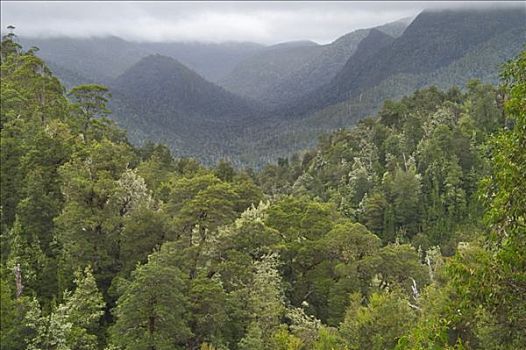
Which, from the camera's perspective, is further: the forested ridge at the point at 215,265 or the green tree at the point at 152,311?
the green tree at the point at 152,311

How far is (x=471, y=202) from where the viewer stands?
233 ft

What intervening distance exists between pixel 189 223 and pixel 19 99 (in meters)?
30.4

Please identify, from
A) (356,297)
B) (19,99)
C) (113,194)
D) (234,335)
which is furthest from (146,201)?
(19,99)

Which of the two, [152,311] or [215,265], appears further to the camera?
[215,265]

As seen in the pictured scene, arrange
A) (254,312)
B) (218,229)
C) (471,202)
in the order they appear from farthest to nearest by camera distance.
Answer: (471,202), (218,229), (254,312)

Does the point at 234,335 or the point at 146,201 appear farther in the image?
the point at 146,201

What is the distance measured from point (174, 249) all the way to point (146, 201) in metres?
5.99

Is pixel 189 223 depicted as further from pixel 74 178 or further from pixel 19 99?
pixel 19 99

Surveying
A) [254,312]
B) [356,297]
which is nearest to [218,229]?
[254,312]

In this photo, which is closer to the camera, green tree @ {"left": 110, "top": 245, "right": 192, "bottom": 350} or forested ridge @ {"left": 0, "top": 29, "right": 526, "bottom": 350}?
forested ridge @ {"left": 0, "top": 29, "right": 526, "bottom": 350}

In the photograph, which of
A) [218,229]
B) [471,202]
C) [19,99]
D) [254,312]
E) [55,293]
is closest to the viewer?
[254,312]

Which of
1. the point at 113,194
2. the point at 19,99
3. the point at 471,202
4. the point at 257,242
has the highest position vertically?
the point at 19,99

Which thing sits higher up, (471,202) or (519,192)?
(519,192)

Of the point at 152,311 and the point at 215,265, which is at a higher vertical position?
the point at 215,265
